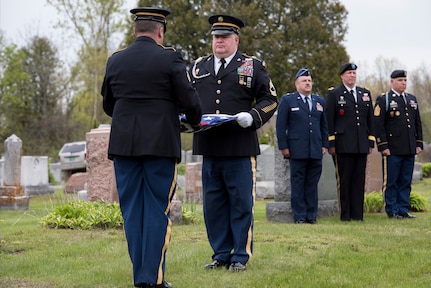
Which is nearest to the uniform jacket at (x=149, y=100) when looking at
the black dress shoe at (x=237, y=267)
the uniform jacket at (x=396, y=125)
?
the black dress shoe at (x=237, y=267)

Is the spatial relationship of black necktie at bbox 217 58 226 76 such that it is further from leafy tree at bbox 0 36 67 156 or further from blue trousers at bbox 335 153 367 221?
leafy tree at bbox 0 36 67 156

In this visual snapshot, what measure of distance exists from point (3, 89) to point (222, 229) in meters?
35.2

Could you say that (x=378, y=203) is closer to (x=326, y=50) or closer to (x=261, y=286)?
(x=261, y=286)

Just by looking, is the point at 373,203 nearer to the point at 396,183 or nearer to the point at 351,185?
the point at 396,183

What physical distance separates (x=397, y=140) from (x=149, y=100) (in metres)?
6.11

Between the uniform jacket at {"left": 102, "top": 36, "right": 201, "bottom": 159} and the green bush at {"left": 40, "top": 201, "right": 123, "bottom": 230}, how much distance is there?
3.63 metres

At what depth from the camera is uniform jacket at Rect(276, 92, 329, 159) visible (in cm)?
930

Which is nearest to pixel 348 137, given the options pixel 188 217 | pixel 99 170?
pixel 188 217

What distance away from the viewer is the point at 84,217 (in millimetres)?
8484

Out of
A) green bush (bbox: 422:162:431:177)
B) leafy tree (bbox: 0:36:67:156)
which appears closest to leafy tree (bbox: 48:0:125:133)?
leafy tree (bbox: 0:36:67:156)

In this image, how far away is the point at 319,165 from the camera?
375 inches

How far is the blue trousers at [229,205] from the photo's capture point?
18.4ft

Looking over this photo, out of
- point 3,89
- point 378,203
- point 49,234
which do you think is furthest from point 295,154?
point 3,89

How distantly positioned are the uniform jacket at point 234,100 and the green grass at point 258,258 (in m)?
0.98
